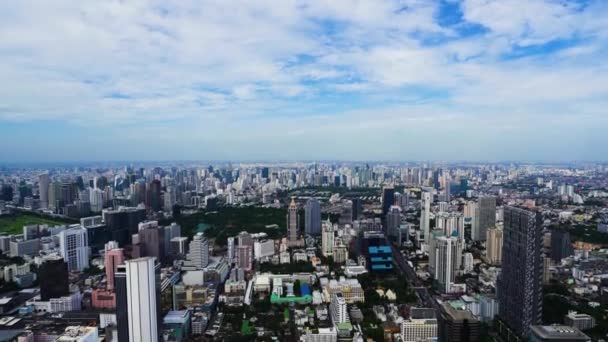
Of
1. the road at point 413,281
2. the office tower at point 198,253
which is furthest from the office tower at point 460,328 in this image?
the office tower at point 198,253

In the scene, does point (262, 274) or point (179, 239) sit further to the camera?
point (179, 239)

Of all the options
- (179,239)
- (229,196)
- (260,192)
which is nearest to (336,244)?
(179,239)

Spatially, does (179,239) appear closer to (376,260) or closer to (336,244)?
(336,244)

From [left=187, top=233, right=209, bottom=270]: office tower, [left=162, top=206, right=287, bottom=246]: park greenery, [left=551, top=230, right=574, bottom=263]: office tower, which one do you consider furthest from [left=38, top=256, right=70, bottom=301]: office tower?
[left=551, top=230, right=574, bottom=263]: office tower

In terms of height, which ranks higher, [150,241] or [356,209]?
[356,209]

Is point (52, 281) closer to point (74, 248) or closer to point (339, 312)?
point (74, 248)

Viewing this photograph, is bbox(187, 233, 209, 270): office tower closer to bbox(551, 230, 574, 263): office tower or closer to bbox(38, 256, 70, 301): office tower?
bbox(38, 256, 70, 301): office tower

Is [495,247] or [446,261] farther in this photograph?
[495,247]

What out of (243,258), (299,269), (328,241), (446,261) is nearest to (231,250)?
(243,258)
